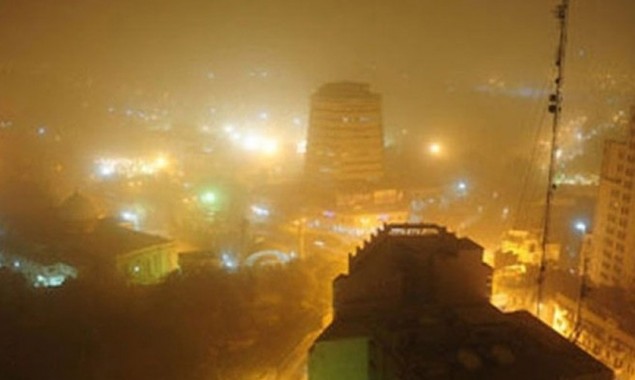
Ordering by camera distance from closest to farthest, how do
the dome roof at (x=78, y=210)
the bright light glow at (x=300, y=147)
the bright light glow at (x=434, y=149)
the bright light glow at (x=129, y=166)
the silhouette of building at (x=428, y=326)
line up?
1. the silhouette of building at (x=428, y=326)
2. the dome roof at (x=78, y=210)
3. the bright light glow at (x=129, y=166)
4. the bright light glow at (x=434, y=149)
5. the bright light glow at (x=300, y=147)

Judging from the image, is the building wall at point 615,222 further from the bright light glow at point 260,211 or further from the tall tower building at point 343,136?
the tall tower building at point 343,136

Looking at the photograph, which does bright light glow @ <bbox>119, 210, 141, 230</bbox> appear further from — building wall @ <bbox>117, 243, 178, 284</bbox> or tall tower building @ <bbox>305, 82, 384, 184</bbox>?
tall tower building @ <bbox>305, 82, 384, 184</bbox>

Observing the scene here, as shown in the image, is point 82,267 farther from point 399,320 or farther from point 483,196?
point 483,196

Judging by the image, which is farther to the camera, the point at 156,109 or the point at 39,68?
the point at 39,68

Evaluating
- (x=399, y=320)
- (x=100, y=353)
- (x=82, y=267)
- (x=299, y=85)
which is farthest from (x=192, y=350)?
(x=299, y=85)

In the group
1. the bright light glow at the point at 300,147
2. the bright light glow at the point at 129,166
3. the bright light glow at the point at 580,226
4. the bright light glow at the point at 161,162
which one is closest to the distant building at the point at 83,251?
the bright light glow at the point at 129,166
